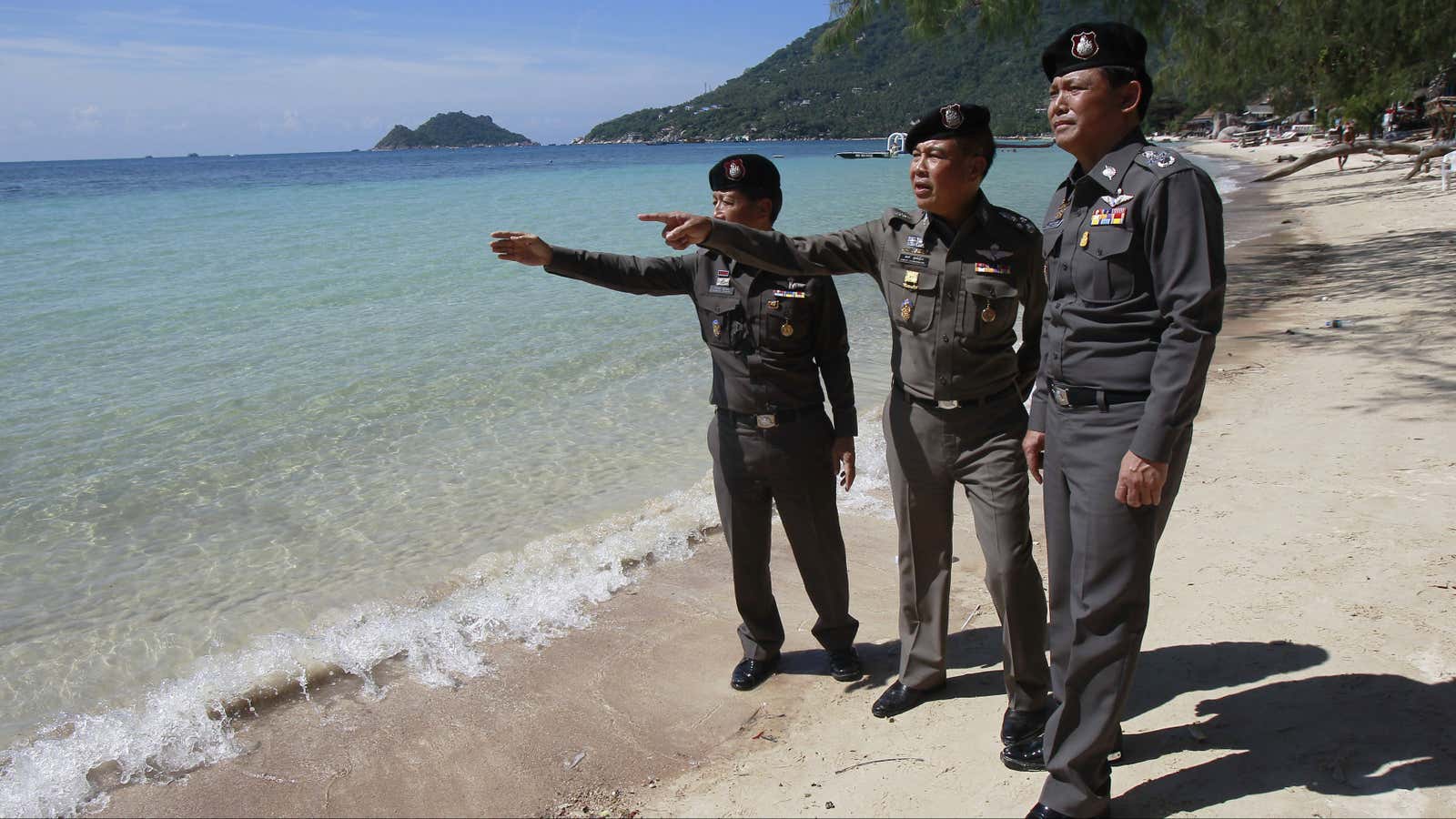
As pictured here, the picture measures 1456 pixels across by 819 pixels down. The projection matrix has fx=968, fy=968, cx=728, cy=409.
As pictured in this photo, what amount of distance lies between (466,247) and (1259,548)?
1963cm

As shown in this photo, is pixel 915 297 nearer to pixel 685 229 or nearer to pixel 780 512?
pixel 685 229

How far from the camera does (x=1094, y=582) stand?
8.25ft

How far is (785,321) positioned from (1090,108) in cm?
125

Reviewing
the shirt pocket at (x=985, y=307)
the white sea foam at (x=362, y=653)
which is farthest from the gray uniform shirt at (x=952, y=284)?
the white sea foam at (x=362, y=653)

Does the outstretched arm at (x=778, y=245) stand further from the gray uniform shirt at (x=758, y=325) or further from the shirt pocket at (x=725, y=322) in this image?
the shirt pocket at (x=725, y=322)

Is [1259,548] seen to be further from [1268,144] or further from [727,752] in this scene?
[1268,144]

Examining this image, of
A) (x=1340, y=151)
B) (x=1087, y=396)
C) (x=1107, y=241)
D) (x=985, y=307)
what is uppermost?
(x=1340, y=151)

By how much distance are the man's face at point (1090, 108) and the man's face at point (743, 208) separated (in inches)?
44.8

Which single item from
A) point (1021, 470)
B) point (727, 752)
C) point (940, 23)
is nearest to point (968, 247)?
point (1021, 470)

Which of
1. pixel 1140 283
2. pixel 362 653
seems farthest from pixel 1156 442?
pixel 362 653

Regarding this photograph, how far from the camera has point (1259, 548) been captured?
14.3ft

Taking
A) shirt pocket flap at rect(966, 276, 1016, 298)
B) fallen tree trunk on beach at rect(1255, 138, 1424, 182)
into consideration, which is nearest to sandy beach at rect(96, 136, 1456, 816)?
shirt pocket flap at rect(966, 276, 1016, 298)

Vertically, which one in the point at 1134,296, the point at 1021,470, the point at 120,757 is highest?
the point at 1134,296

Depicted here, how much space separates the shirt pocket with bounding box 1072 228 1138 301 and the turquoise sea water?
288cm
